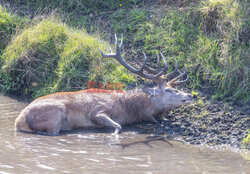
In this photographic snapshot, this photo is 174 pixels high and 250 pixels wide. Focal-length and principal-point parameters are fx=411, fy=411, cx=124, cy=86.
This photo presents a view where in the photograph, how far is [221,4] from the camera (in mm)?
9336

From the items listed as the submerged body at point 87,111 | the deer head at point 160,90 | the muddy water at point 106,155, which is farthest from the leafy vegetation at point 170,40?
the muddy water at point 106,155

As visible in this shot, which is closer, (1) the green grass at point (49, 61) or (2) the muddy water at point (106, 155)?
(2) the muddy water at point (106, 155)

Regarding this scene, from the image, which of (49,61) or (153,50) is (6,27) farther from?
(153,50)

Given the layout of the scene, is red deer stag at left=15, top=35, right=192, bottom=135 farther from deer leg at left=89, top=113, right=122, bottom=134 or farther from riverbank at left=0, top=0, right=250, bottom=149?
riverbank at left=0, top=0, right=250, bottom=149

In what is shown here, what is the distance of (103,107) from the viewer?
7664 millimetres

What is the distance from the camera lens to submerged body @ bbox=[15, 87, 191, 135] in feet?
23.1

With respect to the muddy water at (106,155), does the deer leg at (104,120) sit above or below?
above

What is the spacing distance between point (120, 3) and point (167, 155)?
247 inches

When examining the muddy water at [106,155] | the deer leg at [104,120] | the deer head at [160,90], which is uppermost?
the deer head at [160,90]

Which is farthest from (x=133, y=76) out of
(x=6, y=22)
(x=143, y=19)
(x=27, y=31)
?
(x=6, y=22)

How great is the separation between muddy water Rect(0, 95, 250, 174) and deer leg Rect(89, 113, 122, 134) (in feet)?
0.83

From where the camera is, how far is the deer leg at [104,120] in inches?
286

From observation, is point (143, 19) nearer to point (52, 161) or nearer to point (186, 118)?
point (186, 118)

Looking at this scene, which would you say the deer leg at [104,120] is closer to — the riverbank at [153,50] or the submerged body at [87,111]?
the submerged body at [87,111]
